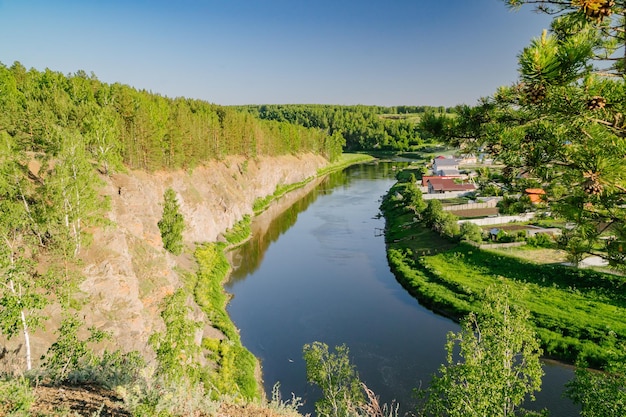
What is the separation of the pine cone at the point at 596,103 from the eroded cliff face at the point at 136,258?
16212mm

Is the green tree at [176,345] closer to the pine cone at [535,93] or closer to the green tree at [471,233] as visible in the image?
the pine cone at [535,93]

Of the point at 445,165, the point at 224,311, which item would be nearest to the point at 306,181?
the point at 445,165

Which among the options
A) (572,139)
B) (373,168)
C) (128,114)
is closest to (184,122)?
(128,114)

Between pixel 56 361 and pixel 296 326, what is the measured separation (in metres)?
23.5

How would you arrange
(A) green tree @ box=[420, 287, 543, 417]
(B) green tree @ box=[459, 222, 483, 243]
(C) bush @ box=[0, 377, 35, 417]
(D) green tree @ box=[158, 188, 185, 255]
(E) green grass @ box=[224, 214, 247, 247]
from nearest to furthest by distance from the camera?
(C) bush @ box=[0, 377, 35, 417], (A) green tree @ box=[420, 287, 543, 417], (D) green tree @ box=[158, 188, 185, 255], (B) green tree @ box=[459, 222, 483, 243], (E) green grass @ box=[224, 214, 247, 247]

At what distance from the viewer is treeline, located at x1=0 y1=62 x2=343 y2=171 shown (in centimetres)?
3700

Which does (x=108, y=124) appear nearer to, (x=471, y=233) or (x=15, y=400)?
(x=15, y=400)

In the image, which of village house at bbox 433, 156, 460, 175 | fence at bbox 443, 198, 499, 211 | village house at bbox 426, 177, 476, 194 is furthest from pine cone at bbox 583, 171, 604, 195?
village house at bbox 433, 156, 460, 175

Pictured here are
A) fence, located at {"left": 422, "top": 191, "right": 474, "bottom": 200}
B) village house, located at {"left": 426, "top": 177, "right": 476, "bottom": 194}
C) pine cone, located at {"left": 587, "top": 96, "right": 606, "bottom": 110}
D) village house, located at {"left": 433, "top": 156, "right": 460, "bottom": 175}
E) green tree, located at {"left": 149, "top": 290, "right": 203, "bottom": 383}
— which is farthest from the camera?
village house, located at {"left": 433, "top": 156, "right": 460, "bottom": 175}

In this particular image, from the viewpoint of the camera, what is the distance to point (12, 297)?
502 inches

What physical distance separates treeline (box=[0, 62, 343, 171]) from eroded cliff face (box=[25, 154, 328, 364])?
3195 millimetres

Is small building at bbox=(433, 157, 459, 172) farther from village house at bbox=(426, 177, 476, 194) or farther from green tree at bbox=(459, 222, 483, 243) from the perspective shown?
green tree at bbox=(459, 222, 483, 243)

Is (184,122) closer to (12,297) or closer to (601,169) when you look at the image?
(12,297)

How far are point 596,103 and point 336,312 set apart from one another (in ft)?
107
